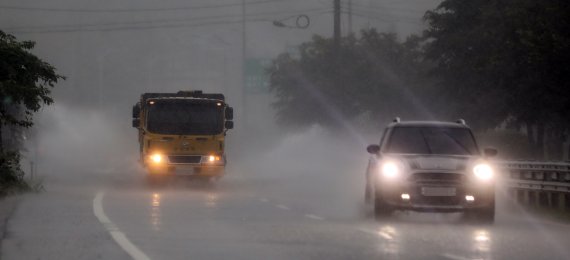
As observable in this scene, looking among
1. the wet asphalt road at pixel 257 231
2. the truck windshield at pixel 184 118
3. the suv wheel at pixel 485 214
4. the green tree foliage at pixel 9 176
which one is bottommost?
the wet asphalt road at pixel 257 231

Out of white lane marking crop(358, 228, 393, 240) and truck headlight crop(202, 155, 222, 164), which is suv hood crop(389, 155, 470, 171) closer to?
white lane marking crop(358, 228, 393, 240)

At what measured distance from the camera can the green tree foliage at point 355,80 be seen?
82.8 metres

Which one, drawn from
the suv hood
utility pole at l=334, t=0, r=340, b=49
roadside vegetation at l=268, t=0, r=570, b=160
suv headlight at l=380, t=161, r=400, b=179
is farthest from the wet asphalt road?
utility pole at l=334, t=0, r=340, b=49

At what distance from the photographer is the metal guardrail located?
29.6 m

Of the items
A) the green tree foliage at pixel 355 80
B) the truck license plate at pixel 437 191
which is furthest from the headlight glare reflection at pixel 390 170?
the green tree foliage at pixel 355 80

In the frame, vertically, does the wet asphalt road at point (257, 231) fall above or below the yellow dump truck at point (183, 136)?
below

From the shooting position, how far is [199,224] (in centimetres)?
2284

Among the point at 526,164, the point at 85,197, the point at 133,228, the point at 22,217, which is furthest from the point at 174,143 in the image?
the point at 133,228

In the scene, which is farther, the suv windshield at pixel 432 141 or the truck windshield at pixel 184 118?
the truck windshield at pixel 184 118

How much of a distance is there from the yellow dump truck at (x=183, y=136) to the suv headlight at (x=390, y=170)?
16906 millimetres

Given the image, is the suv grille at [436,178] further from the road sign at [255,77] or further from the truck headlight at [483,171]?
the road sign at [255,77]

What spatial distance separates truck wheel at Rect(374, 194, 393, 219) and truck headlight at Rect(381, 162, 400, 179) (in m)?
0.39

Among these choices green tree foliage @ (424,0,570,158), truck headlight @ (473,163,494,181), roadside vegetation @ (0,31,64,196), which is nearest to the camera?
truck headlight @ (473,163,494,181)

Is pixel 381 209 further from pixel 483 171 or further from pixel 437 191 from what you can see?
pixel 483 171
